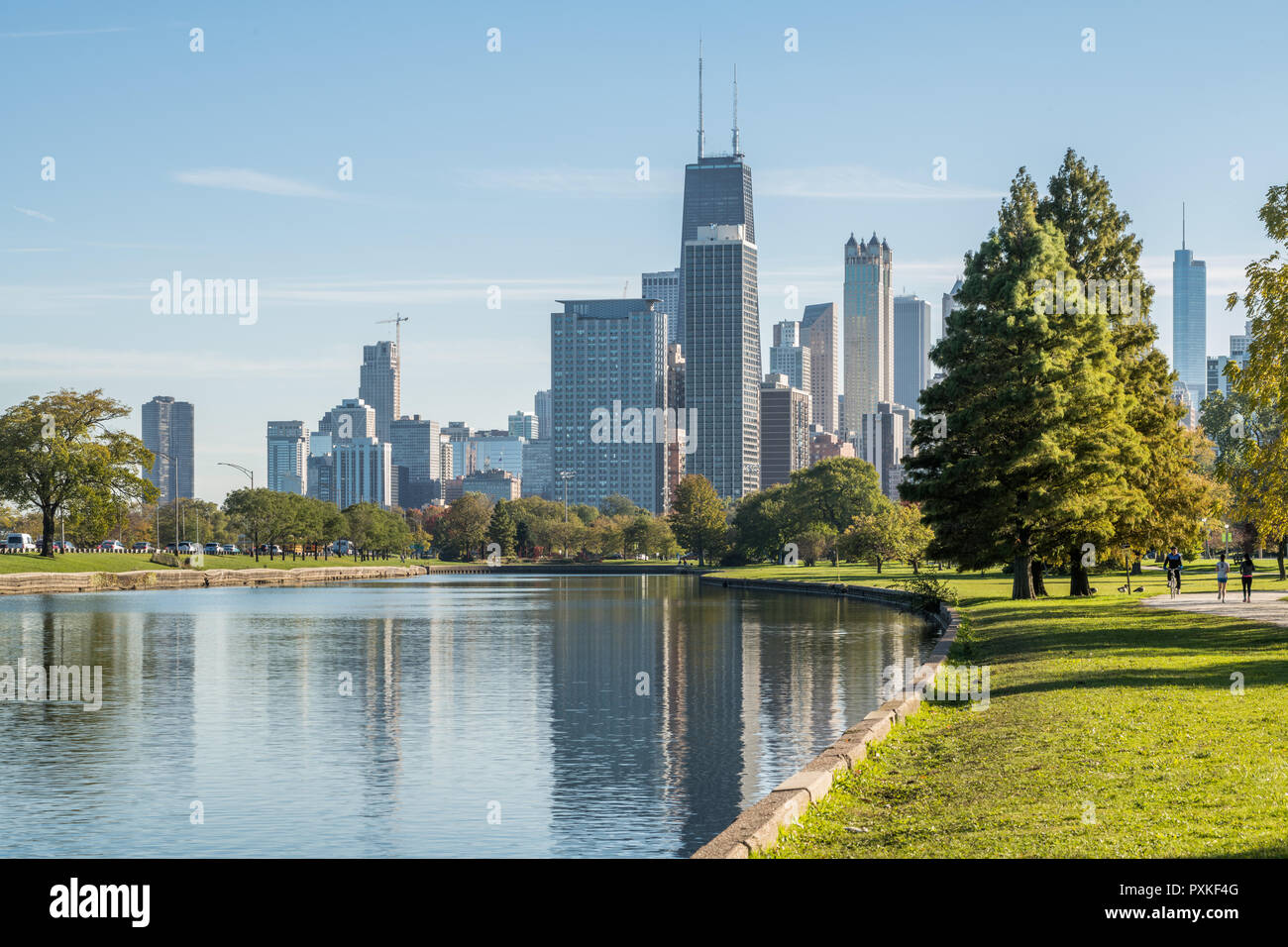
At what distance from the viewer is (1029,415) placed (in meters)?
55.5

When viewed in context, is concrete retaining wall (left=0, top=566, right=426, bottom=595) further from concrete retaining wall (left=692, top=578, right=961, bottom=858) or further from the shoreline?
concrete retaining wall (left=692, top=578, right=961, bottom=858)

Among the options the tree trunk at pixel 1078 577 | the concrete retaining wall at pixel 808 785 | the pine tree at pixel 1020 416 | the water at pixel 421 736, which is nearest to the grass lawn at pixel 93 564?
the water at pixel 421 736

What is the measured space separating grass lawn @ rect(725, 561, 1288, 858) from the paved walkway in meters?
8.99

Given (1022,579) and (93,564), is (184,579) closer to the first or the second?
(93,564)

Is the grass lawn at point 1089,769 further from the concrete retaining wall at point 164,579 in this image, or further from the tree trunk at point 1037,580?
the concrete retaining wall at point 164,579

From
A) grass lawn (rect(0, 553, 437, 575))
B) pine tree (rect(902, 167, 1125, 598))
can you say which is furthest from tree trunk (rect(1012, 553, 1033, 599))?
grass lawn (rect(0, 553, 437, 575))

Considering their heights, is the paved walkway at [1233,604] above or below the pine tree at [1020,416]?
below

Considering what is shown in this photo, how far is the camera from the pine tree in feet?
181

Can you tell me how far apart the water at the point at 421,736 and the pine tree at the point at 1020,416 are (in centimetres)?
591

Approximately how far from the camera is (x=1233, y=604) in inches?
1820

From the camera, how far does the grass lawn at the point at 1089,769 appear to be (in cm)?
1298

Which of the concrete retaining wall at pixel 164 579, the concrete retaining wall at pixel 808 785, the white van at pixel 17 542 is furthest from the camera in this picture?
the white van at pixel 17 542
